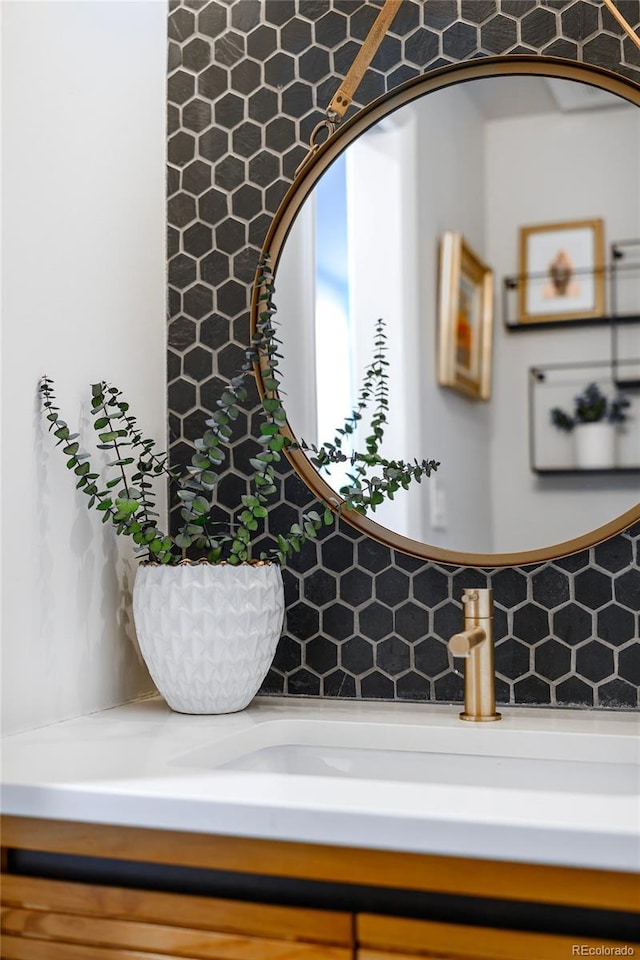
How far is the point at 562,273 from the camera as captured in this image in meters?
1.30

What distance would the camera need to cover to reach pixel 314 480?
1.41 meters

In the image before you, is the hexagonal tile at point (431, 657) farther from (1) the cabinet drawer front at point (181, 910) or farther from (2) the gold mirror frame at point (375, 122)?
(1) the cabinet drawer front at point (181, 910)

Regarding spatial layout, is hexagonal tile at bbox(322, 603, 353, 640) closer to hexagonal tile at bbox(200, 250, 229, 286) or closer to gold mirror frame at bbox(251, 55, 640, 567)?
gold mirror frame at bbox(251, 55, 640, 567)

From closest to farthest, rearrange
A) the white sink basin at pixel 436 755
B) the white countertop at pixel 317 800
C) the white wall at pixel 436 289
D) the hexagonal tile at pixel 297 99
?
the white countertop at pixel 317 800, the white sink basin at pixel 436 755, the white wall at pixel 436 289, the hexagonal tile at pixel 297 99

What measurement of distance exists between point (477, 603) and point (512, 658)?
0.47ft

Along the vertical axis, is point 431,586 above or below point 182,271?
below

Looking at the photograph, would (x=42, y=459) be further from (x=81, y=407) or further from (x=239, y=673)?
(x=239, y=673)

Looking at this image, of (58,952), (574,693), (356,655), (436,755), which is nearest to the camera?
(58,952)

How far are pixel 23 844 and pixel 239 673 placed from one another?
41cm

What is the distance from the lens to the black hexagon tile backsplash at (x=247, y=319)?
1298mm

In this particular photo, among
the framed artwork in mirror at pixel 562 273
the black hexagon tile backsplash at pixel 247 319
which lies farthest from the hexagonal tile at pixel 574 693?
the framed artwork in mirror at pixel 562 273

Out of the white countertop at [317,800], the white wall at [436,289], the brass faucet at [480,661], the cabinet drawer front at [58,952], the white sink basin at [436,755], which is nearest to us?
the white countertop at [317,800]

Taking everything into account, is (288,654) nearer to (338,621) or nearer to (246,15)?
(338,621)

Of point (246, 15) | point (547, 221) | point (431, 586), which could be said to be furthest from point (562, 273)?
point (246, 15)
